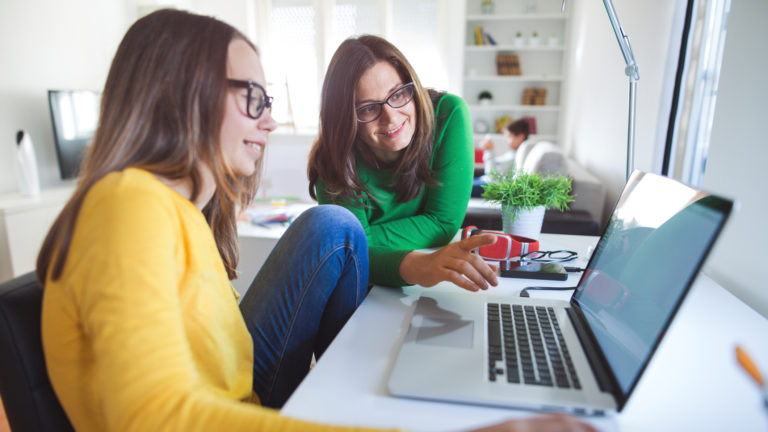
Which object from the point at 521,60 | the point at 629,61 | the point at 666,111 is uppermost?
the point at 521,60

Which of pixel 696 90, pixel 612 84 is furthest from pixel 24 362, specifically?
pixel 612 84

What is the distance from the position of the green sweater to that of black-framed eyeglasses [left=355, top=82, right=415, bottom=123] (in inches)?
5.9

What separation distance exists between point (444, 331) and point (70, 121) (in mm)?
3861

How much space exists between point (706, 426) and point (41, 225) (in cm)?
366

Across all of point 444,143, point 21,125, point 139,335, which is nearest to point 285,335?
point 139,335

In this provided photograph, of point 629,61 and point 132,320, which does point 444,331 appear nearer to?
point 132,320

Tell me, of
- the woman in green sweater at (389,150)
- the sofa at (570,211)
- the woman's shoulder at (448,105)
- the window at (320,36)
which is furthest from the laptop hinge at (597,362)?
the window at (320,36)

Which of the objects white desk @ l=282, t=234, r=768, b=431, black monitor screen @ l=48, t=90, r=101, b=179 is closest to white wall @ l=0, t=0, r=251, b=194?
black monitor screen @ l=48, t=90, r=101, b=179

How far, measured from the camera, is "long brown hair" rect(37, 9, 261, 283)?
592mm

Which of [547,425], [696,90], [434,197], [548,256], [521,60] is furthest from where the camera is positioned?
[521,60]

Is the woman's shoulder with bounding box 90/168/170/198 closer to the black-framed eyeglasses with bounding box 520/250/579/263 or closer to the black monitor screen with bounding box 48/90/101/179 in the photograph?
the black-framed eyeglasses with bounding box 520/250/579/263

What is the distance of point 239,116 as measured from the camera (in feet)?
2.20

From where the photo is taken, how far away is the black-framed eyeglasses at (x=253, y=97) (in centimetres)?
67

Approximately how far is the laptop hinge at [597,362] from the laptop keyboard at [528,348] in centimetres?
3
